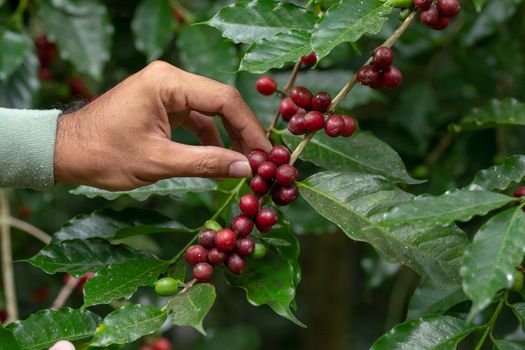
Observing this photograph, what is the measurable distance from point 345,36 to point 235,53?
33.8 inches

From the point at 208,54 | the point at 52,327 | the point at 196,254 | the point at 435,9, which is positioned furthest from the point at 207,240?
the point at 208,54

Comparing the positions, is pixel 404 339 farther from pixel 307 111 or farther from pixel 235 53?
pixel 235 53

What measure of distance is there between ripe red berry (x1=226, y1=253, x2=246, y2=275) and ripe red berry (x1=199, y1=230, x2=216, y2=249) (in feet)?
0.12

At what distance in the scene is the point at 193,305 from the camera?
951mm

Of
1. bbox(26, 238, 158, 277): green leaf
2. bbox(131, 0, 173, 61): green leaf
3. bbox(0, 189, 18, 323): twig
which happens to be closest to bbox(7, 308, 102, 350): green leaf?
bbox(26, 238, 158, 277): green leaf

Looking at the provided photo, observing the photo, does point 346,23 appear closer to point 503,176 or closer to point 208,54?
point 503,176

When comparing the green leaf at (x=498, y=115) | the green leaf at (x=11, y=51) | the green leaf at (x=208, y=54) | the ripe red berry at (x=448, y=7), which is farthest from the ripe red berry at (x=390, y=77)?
the green leaf at (x=11, y=51)

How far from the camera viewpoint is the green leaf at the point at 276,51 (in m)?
1.00

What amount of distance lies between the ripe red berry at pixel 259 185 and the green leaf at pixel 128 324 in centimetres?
23

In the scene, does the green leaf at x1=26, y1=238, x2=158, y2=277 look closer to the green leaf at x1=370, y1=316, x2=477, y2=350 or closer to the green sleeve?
the green sleeve

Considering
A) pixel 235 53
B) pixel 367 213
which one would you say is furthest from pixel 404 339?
pixel 235 53

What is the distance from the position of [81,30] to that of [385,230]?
1.16m

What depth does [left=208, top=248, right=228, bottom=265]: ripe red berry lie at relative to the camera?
103cm

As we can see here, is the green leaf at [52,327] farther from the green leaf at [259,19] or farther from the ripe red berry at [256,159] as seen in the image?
the green leaf at [259,19]
